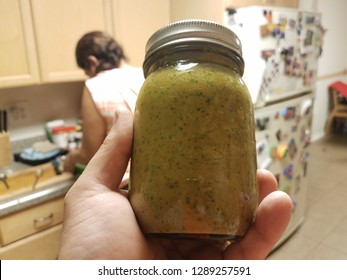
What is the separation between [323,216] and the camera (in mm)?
2256

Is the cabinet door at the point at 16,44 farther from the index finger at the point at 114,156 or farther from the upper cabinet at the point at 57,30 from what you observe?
the index finger at the point at 114,156

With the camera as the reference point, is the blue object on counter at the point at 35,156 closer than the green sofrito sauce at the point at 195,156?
No

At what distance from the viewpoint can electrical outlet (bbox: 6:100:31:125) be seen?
170cm

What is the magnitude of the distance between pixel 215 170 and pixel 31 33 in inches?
52.1

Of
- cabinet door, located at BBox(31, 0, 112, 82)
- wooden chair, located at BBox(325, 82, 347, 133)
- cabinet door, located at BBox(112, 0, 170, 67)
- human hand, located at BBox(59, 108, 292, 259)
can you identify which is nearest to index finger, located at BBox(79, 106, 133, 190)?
human hand, located at BBox(59, 108, 292, 259)

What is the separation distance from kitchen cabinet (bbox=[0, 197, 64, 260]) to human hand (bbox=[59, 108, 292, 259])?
845mm

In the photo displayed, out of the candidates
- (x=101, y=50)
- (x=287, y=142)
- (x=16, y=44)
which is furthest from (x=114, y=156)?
(x=287, y=142)

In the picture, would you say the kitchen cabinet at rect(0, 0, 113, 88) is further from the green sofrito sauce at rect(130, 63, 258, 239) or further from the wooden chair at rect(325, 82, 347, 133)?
the wooden chair at rect(325, 82, 347, 133)

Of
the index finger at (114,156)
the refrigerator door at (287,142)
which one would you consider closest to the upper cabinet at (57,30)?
the refrigerator door at (287,142)

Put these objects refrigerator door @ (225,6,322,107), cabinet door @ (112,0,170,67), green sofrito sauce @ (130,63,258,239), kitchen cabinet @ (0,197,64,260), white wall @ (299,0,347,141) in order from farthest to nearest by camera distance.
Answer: white wall @ (299,0,347,141) → cabinet door @ (112,0,170,67) → refrigerator door @ (225,6,322,107) → kitchen cabinet @ (0,197,64,260) → green sofrito sauce @ (130,63,258,239)

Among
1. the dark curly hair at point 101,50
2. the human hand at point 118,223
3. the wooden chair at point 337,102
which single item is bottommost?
the wooden chair at point 337,102

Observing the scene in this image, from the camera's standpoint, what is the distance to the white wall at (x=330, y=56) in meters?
3.44

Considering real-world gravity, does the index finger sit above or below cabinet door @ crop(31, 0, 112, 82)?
below

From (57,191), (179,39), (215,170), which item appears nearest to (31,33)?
(57,191)
